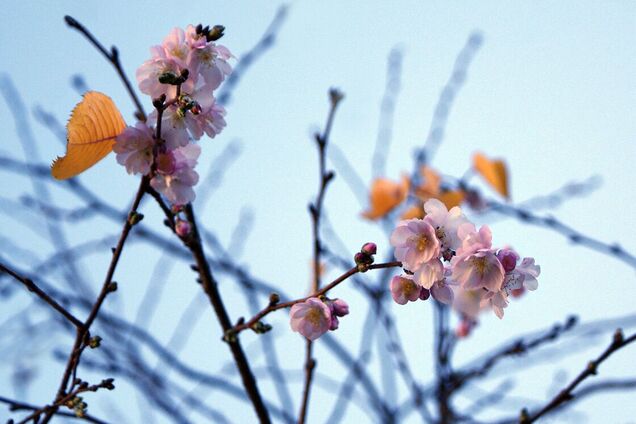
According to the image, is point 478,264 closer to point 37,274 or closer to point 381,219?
point 381,219

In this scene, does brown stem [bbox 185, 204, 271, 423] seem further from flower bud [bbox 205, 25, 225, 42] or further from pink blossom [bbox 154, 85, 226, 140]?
flower bud [bbox 205, 25, 225, 42]

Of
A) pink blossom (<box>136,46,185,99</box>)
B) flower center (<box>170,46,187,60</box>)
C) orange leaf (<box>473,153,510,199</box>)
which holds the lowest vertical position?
pink blossom (<box>136,46,185,99</box>)

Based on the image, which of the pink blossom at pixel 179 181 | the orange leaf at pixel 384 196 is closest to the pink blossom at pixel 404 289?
the pink blossom at pixel 179 181

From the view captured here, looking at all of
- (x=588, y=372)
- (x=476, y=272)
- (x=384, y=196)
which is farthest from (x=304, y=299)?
(x=384, y=196)

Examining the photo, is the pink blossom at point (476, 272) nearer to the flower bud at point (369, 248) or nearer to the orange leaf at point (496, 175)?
the flower bud at point (369, 248)

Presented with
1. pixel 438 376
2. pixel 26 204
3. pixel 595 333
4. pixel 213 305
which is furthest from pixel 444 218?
pixel 26 204

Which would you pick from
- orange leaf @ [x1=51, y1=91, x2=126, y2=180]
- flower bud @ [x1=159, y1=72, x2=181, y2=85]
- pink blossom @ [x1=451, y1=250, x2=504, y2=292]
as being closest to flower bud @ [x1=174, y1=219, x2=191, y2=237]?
orange leaf @ [x1=51, y1=91, x2=126, y2=180]

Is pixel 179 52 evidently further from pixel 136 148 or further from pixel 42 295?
pixel 42 295
